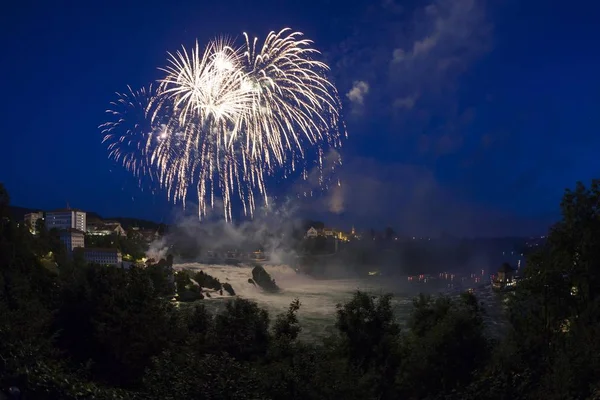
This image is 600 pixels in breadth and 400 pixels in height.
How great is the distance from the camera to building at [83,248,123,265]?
40.5 metres

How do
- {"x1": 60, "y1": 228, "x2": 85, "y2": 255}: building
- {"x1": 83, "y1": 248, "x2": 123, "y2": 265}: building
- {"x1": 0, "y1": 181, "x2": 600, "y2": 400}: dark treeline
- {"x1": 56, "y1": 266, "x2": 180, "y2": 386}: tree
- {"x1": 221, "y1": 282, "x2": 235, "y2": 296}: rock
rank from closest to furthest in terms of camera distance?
{"x1": 0, "y1": 181, "x2": 600, "y2": 400}: dark treeline
{"x1": 56, "y1": 266, "x2": 180, "y2": 386}: tree
{"x1": 83, "y1": 248, "x2": 123, "y2": 265}: building
{"x1": 60, "y1": 228, "x2": 85, "y2": 255}: building
{"x1": 221, "y1": 282, "x2": 235, "y2": 296}: rock

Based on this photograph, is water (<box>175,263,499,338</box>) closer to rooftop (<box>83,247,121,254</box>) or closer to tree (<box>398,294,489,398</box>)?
rooftop (<box>83,247,121,254</box>)

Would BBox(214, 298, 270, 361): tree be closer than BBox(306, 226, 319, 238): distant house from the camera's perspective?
Yes

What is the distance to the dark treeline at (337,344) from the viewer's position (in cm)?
866

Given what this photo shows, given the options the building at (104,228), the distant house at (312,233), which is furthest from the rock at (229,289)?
the distant house at (312,233)

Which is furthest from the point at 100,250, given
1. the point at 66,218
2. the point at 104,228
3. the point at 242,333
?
the point at 242,333

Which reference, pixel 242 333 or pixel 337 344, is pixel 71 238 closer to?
pixel 242 333

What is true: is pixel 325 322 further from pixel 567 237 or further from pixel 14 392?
pixel 14 392

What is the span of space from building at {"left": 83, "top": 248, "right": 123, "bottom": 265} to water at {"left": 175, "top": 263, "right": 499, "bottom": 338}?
822 cm

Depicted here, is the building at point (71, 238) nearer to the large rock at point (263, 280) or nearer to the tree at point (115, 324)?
the large rock at point (263, 280)

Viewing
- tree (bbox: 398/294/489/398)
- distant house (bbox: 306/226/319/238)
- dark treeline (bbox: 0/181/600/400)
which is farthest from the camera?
distant house (bbox: 306/226/319/238)

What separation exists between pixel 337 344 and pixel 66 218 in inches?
2011

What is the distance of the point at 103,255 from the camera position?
4206cm

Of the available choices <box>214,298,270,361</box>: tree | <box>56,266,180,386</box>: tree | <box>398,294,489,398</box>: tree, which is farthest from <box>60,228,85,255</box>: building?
<box>398,294,489,398</box>: tree
